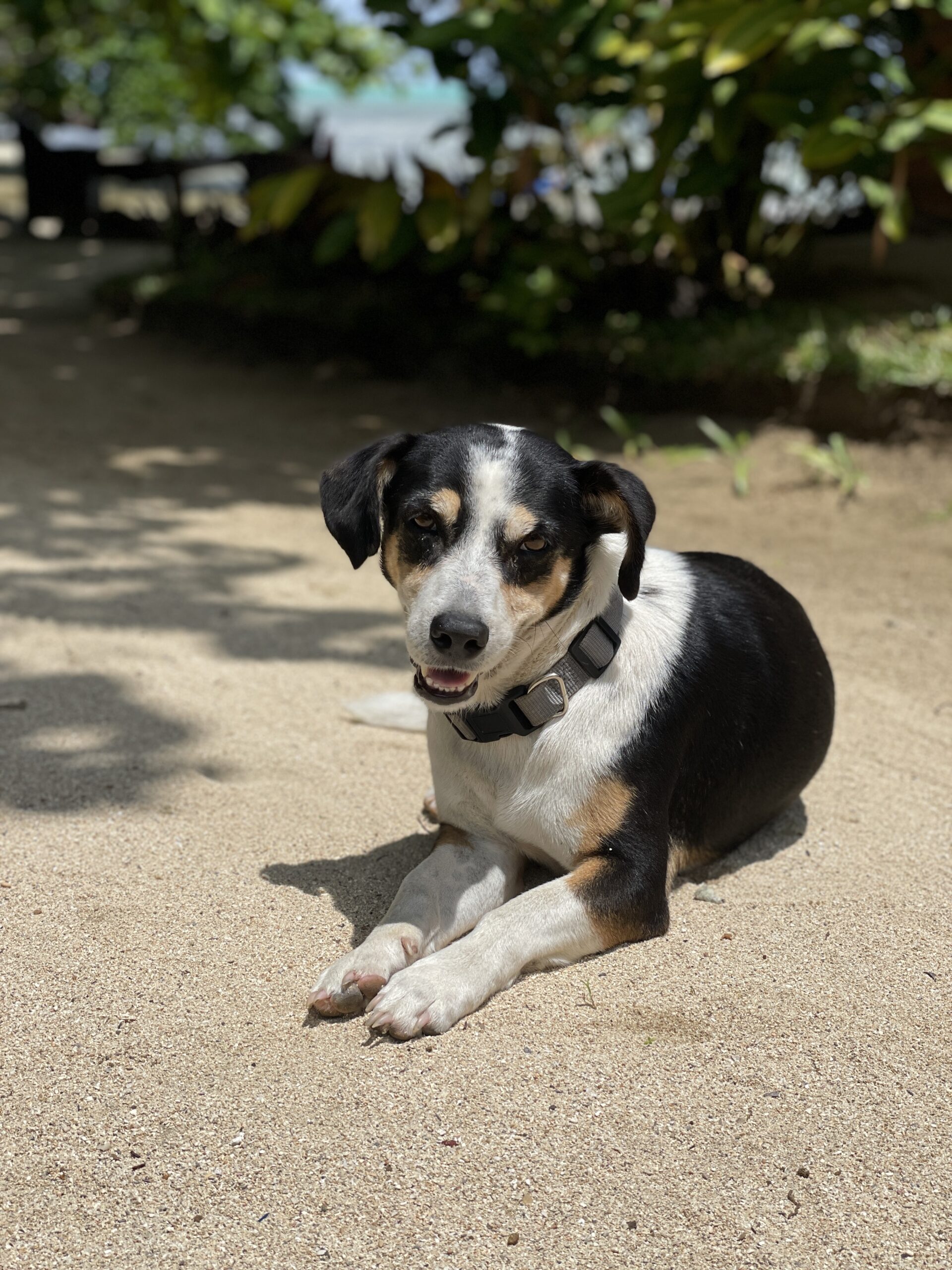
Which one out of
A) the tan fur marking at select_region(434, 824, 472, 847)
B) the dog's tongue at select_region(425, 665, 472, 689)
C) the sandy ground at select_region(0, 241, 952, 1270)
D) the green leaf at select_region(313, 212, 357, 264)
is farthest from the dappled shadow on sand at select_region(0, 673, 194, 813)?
the green leaf at select_region(313, 212, 357, 264)

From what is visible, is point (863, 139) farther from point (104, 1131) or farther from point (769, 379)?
point (104, 1131)

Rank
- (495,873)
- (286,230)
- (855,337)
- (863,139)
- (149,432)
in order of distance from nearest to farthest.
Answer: (495,873)
(863,139)
(855,337)
(149,432)
(286,230)

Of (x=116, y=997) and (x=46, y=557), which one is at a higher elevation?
(x=116, y=997)

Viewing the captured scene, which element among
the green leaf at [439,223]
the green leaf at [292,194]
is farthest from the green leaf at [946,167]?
the green leaf at [292,194]

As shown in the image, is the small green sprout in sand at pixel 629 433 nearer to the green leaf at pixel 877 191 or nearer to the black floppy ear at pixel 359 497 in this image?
the green leaf at pixel 877 191

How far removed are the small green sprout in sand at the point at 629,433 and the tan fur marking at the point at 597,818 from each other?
201 inches

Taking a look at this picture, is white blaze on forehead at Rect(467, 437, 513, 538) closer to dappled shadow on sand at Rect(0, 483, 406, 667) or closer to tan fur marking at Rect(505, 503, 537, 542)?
tan fur marking at Rect(505, 503, 537, 542)

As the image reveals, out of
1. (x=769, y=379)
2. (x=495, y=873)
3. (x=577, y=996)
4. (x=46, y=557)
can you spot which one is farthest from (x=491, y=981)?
(x=769, y=379)

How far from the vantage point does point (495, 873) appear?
9.34 ft

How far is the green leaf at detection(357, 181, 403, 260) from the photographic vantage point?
8273 millimetres

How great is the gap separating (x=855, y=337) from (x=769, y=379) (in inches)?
21.5

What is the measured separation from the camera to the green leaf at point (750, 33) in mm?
6453

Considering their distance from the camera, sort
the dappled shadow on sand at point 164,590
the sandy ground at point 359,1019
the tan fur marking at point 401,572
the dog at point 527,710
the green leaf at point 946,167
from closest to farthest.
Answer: the sandy ground at point 359,1019
the dog at point 527,710
the tan fur marking at point 401,572
the dappled shadow on sand at point 164,590
the green leaf at point 946,167

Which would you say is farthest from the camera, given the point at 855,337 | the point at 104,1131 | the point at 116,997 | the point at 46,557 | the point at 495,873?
the point at 855,337
